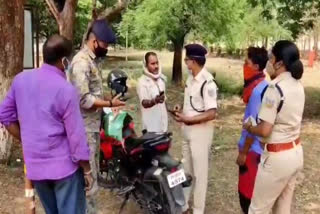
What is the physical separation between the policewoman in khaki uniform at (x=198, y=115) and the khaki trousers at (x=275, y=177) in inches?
36.1

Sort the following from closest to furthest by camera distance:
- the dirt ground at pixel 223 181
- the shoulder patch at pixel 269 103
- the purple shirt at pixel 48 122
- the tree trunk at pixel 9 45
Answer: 1. the purple shirt at pixel 48 122
2. the shoulder patch at pixel 269 103
3. the dirt ground at pixel 223 181
4. the tree trunk at pixel 9 45

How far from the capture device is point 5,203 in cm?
483

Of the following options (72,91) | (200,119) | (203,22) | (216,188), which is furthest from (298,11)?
(72,91)

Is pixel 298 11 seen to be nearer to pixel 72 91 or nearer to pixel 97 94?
pixel 97 94

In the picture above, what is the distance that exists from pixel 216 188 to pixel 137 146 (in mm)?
1617

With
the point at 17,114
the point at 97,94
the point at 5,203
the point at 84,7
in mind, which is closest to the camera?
the point at 17,114

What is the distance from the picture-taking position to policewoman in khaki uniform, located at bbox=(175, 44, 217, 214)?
4.11 m

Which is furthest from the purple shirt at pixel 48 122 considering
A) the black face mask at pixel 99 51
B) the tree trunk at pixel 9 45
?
the tree trunk at pixel 9 45

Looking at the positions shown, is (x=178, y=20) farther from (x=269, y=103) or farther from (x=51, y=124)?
(x=51, y=124)

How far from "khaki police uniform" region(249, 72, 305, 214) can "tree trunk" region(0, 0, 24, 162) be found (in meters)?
3.49

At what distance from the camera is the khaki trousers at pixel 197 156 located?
4.20 meters

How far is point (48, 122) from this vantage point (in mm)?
2824

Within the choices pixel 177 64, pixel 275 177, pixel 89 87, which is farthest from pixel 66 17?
pixel 177 64

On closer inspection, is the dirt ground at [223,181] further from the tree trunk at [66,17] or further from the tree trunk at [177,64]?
the tree trunk at [177,64]
